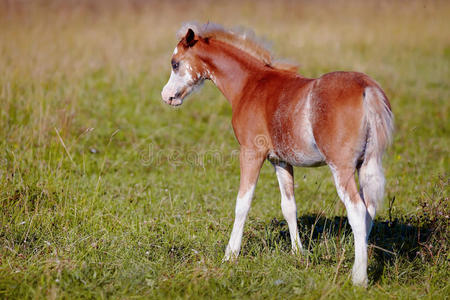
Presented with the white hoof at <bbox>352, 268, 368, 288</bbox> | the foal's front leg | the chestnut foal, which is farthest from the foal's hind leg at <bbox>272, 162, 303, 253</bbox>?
the white hoof at <bbox>352, 268, 368, 288</bbox>

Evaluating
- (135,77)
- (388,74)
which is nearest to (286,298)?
(135,77)

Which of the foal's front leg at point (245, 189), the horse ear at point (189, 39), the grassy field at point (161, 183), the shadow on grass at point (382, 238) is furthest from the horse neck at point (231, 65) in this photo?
the shadow on grass at point (382, 238)

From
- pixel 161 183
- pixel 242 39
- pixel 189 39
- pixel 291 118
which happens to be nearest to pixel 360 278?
pixel 291 118

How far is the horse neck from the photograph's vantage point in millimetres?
4773

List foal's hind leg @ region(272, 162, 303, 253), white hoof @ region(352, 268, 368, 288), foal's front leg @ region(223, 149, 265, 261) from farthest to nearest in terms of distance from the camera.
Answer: foal's hind leg @ region(272, 162, 303, 253) < foal's front leg @ region(223, 149, 265, 261) < white hoof @ region(352, 268, 368, 288)

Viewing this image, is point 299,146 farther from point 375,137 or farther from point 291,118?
point 375,137

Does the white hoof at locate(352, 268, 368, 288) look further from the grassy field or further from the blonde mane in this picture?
the blonde mane

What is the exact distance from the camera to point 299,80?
4.33 metres

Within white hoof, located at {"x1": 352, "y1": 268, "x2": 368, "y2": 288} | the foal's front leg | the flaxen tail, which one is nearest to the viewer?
the flaxen tail

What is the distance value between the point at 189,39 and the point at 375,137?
79.4 inches

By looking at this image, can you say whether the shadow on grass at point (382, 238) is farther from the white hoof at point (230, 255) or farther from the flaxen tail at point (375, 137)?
the flaxen tail at point (375, 137)

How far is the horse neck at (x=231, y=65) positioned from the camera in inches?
188

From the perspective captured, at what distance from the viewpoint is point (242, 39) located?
15.9ft

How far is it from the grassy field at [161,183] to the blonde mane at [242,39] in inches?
6.8
